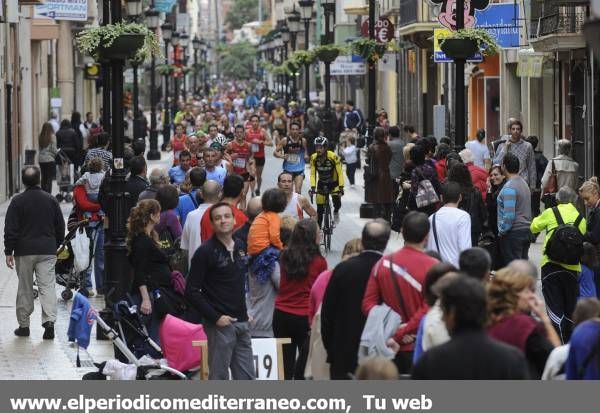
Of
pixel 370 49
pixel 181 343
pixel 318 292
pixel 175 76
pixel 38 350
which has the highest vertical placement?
pixel 175 76

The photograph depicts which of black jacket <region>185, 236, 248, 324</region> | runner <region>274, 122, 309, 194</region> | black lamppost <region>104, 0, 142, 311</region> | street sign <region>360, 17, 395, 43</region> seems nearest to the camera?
black jacket <region>185, 236, 248, 324</region>

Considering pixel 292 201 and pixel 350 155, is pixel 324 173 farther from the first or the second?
pixel 350 155

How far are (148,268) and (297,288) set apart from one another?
57.6 inches

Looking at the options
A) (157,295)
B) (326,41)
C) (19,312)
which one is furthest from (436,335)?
(326,41)

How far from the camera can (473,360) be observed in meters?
8.05

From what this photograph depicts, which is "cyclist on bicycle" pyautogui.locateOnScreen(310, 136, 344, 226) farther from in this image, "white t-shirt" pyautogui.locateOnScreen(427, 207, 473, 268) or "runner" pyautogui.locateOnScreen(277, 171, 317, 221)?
"white t-shirt" pyautogui.locateOnScreen(427, 207, 473, 268)

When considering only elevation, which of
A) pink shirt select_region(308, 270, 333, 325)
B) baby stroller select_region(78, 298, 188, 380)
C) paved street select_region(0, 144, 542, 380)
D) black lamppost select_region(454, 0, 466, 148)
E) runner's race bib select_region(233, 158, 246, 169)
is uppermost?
black lamppost select_region(454, 0, 466, 148)

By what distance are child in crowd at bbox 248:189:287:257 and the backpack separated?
266cm

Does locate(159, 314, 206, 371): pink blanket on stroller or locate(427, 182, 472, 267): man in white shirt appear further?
locate(427, 182, 472, 267): man in white shirt

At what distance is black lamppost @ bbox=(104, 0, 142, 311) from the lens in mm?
17500

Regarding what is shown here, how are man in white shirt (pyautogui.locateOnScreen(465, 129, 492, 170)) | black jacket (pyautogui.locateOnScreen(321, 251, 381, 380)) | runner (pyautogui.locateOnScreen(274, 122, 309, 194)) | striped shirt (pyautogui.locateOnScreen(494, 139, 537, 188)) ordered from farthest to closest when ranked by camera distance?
man in white shirt (pyautogui.locateOnScreen(465, 129, 492, 170)), runner (pyautogui.locateOnScreen(274, 122, 309, 194)), striped shirt (pyautogui.locateOnScreen(494, 139, 537, 188)), black jacket (pyautogui.locateOnScreen(321, 251, 381, 380))

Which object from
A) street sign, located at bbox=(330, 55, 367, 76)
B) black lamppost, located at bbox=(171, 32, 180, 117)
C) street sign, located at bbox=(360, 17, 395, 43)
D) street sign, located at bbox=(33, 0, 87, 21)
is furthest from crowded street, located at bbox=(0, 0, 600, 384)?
black lamppost, located at bbox=(171, 32, 180, 117)

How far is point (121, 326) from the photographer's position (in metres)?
13.7

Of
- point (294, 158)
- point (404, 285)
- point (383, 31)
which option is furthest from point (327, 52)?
point (404, 285)
